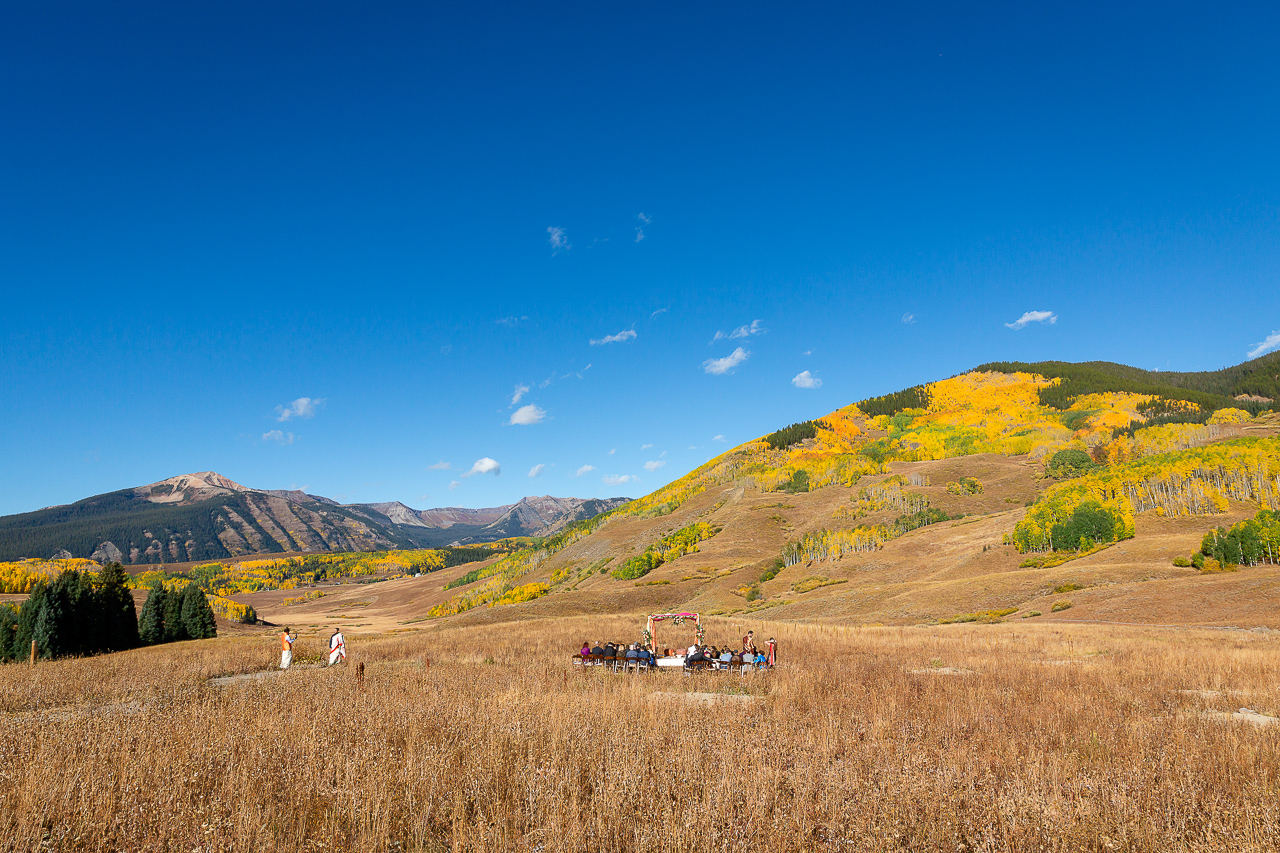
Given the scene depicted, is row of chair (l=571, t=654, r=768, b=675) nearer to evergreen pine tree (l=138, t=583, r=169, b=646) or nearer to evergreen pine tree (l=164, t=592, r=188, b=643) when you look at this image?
evergreen pine tree (l=138, t=583, r=169, b=646)

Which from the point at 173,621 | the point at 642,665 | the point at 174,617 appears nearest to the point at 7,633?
the point at 173,621

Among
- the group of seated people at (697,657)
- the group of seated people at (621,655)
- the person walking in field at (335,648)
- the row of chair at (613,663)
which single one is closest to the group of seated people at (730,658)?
the group of seated people at (697,657)

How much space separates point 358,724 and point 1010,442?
201 meters

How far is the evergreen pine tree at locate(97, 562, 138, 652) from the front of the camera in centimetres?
5031

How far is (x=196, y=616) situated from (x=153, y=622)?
12.1 feet

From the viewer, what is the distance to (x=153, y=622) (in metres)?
57.8

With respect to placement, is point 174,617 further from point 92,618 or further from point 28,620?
point 28,620

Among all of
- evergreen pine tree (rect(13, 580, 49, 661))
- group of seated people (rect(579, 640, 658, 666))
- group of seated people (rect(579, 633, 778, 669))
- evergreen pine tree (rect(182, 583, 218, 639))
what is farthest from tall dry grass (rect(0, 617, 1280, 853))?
evergreen pine tree (rect(182, 583, 218, 639))

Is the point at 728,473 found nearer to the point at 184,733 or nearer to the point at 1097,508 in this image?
the point at 1097,508

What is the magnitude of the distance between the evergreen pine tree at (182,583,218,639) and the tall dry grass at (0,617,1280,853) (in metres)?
60.2

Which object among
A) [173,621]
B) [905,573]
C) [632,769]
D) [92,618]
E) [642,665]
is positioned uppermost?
[632,769]

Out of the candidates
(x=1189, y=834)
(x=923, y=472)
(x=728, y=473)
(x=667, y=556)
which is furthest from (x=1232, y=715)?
(x=728, y=473)

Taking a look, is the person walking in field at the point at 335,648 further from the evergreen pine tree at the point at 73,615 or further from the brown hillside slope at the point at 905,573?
the brown hillside slope at the point at 905,573

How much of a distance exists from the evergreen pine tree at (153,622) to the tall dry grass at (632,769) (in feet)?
191
